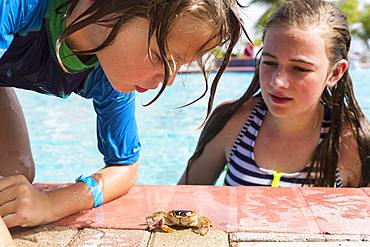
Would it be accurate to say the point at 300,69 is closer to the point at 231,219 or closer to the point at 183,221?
the point at 231,219

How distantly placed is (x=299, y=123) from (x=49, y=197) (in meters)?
1.77

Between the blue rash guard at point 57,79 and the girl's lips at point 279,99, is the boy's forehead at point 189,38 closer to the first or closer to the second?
the blue rash guard at point 57,79

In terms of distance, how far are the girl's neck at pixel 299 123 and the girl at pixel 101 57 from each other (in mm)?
1206

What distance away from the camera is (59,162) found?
619 centimetres

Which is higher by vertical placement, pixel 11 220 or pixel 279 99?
pixel 279 99

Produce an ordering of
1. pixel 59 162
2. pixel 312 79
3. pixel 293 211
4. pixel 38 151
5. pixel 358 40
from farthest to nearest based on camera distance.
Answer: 1. pixel 358 40
2. pixel 38 151
3. pixel 59 162
4. pixel 312 79
5. pixel 293 211

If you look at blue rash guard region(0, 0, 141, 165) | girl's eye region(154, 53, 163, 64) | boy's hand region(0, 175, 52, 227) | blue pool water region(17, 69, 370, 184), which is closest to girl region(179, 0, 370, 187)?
blue pool water region(17, 69, 370, 184)

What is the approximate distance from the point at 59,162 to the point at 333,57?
147 inches

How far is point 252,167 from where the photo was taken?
3.25 meters

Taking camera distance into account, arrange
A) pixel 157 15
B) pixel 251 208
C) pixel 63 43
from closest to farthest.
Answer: pixel 157 15 → pixel 63 43 → pixel 251 208

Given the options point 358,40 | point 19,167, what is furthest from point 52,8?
point 358,40

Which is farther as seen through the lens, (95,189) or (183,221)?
Answer: (95,189)

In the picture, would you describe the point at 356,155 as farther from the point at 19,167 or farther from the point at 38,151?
the point at 38,151

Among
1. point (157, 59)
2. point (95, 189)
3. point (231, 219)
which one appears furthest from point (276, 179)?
point (157, 59)
